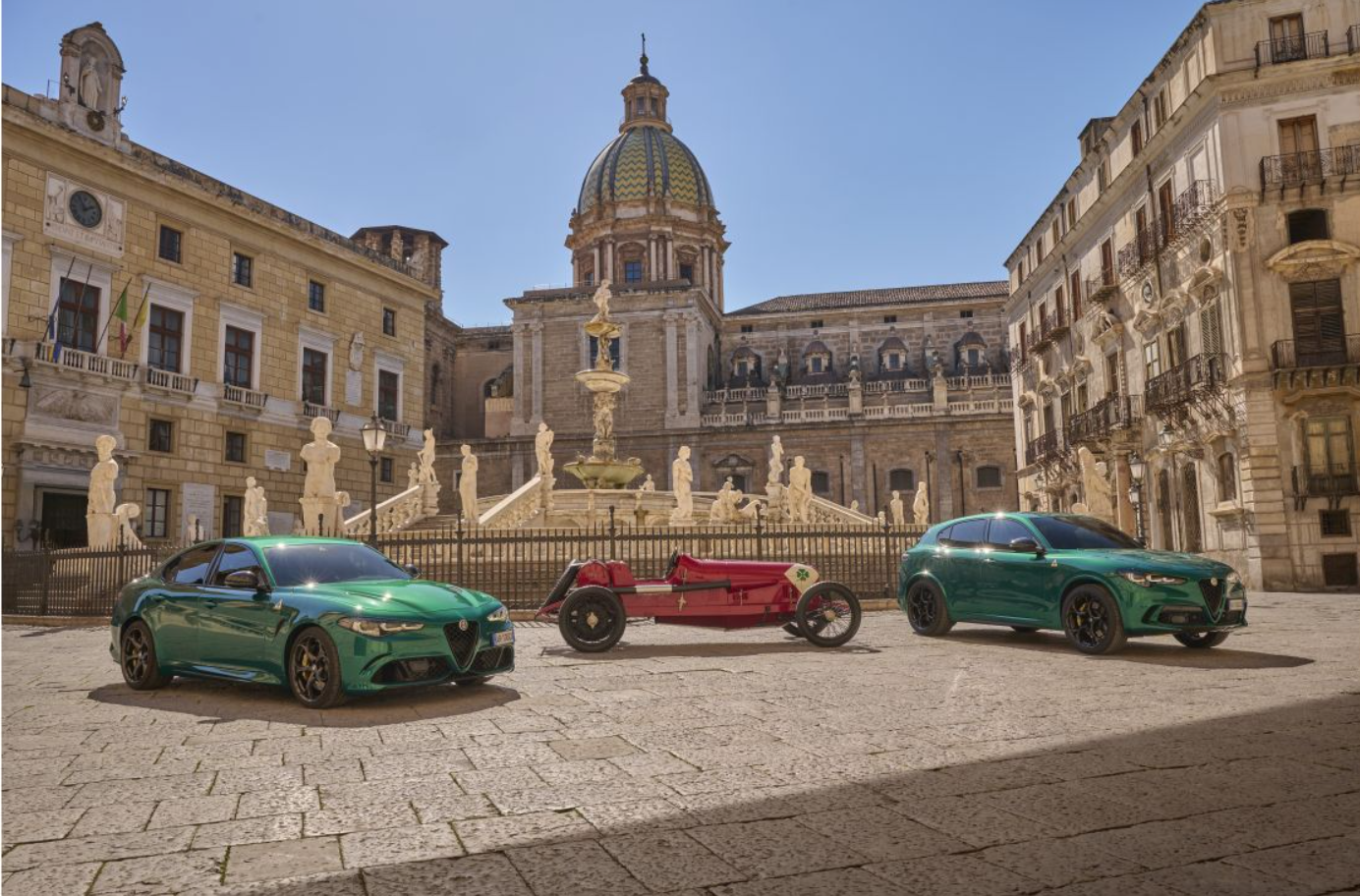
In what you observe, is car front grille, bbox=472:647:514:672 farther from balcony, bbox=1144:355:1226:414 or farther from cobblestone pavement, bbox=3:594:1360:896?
balcony, bbox=1144:355:1226:414

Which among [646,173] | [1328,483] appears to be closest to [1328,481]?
[1328,483]

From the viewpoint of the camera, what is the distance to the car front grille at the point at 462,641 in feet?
22.4

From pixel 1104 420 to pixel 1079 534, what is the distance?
2094cm

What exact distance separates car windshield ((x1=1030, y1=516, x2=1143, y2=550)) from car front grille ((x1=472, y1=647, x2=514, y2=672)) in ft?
17.7

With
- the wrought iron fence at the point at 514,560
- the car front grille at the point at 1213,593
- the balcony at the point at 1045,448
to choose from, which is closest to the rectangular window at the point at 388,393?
the wrought iron fence at the point at 514,560

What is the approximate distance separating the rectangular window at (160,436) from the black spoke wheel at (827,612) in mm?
22800

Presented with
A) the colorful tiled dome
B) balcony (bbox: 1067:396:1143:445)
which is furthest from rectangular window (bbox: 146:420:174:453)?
the colorful tiled dome

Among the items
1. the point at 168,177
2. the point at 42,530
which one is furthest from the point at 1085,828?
the point at 168,177

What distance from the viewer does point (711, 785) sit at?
14.4 feet

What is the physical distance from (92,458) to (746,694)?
23469 mm

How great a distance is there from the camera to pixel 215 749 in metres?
5.35

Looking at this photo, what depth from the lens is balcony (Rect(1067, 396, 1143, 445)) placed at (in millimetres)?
27047

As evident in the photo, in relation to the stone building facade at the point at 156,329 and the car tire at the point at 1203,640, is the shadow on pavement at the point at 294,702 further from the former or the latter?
the stone building facade at the point at 156,329

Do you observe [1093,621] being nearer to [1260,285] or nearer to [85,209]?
[1260,285]
